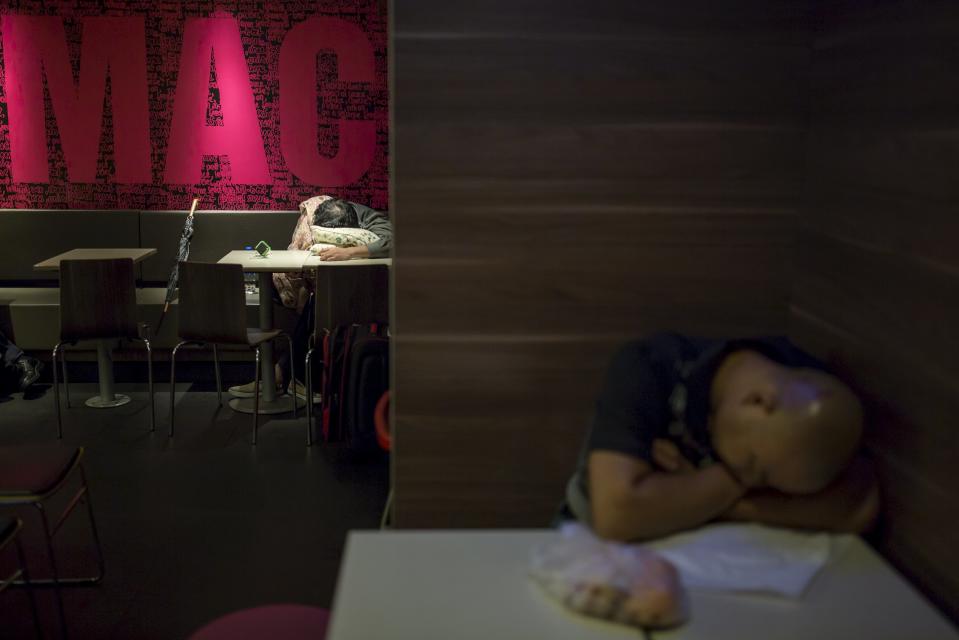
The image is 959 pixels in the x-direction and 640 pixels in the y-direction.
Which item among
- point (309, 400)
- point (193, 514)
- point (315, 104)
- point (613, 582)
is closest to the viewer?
point (613, 582)

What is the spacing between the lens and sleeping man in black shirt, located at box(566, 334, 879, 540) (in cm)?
138

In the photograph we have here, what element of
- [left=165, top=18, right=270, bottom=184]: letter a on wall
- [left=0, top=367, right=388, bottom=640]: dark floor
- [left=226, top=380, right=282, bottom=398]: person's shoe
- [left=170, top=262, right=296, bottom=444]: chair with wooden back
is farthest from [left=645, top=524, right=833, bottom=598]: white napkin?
[left=165, top=18, right=270, bottom=184]: letter a on wall

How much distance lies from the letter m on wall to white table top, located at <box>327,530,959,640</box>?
5207mm

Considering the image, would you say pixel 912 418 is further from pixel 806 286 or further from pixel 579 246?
pixel 579 246

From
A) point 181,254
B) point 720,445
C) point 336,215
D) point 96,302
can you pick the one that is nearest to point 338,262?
point 336,215

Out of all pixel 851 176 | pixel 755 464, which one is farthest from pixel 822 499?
pixel 851 176

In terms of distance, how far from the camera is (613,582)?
1197 mm

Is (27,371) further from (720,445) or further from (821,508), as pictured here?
(821,508)

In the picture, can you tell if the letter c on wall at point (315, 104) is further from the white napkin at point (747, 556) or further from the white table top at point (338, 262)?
the white napkin at point (747, 556)

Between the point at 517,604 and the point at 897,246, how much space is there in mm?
906

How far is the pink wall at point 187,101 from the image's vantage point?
5.75 m

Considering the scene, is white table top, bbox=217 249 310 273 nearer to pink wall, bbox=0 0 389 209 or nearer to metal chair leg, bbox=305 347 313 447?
metal chair leg, bbox=305 347 313 447

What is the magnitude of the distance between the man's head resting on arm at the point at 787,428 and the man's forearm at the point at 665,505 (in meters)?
Result: 0.05

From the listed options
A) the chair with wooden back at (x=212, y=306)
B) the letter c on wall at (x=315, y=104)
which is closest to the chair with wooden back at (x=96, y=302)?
the chair with wooden back at (x=212, y=306)
